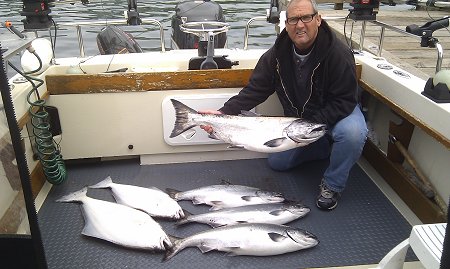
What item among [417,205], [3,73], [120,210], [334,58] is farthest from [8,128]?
[417,205]

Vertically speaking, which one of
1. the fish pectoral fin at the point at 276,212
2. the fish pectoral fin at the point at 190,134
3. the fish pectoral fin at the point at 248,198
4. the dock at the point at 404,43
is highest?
the dock at the point at 404,43

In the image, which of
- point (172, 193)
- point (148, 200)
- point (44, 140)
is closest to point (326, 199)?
Result: point (172, 193)

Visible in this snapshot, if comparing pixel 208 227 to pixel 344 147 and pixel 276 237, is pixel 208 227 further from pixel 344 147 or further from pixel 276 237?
pixel 344 147

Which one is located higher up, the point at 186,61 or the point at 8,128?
the point at 8,128

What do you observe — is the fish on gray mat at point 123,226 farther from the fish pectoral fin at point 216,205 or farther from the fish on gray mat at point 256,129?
the fish on gray mat at point 256,129

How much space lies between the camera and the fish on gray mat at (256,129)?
9.51 feet

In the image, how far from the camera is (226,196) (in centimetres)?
308

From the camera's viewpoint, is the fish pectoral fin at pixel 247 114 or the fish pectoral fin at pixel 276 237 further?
the fish pectoral fin at pixel 247 114

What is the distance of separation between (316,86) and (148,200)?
4.71 ft

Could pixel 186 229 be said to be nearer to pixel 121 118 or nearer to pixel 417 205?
pixel 121 118

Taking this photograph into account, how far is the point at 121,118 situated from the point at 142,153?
344mm

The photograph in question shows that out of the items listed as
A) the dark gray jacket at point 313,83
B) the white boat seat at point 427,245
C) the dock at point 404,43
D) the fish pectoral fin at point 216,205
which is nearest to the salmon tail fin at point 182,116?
the dark gray jacket at point 313,83

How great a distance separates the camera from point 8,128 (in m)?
1.41

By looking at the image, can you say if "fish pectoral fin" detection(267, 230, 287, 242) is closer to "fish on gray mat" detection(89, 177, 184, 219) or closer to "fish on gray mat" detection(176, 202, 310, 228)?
"fish on gray mat" detection(176, 202, 310, 228)
